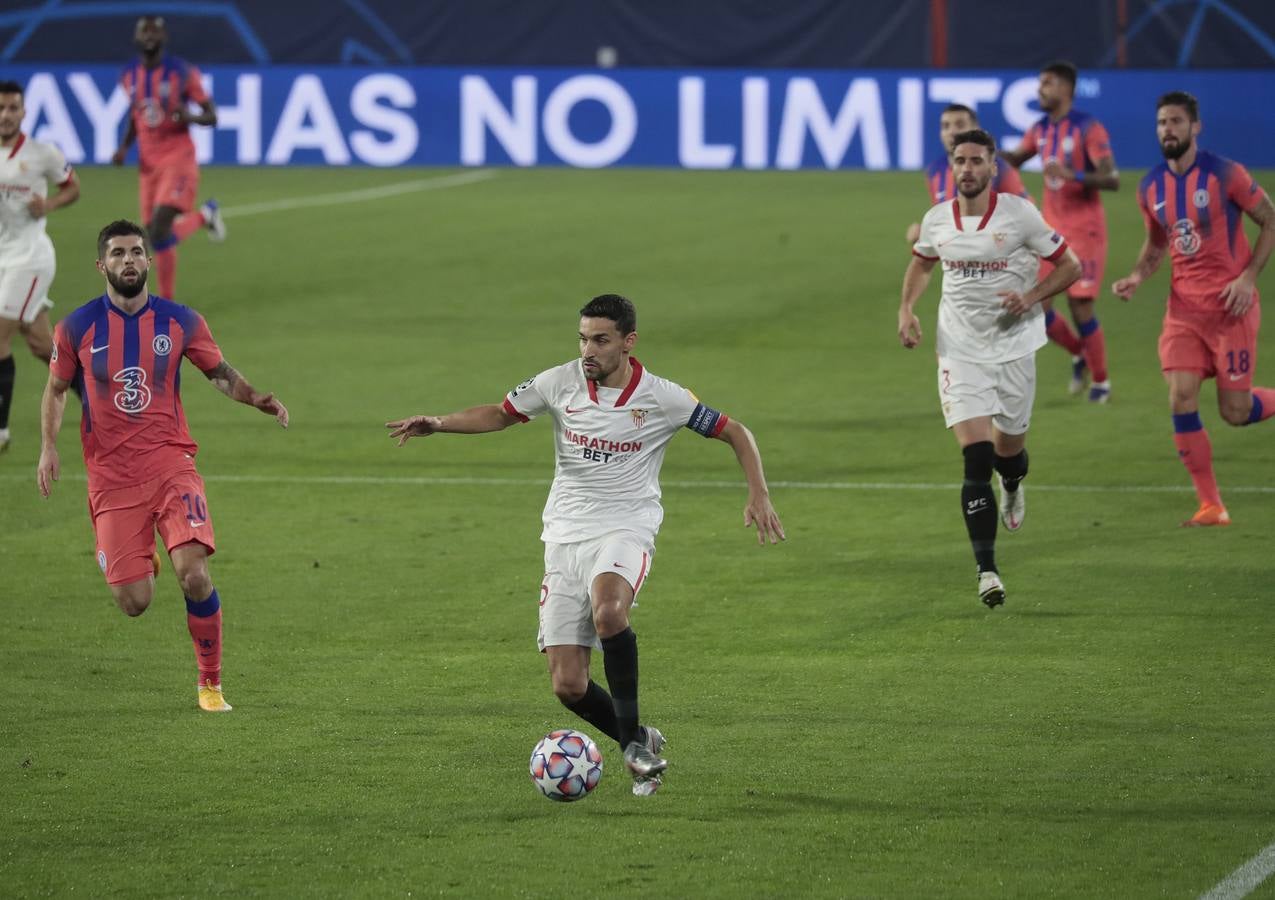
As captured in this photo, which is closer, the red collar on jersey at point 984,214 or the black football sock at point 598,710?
the black football sock at point 598,710

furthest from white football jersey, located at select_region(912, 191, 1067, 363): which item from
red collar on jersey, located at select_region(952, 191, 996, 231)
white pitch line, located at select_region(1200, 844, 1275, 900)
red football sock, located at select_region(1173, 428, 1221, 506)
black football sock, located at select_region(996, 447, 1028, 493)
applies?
white pitch line, located at select_region(1200, 844, 1275, 900)

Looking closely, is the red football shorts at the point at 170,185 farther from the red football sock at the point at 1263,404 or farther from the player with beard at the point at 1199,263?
the red football sock at the point at 1263,404

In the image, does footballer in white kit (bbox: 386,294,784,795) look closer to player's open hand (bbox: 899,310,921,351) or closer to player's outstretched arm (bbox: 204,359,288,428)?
Result: player's outstretched arm (bbox: 204,359,288,428)

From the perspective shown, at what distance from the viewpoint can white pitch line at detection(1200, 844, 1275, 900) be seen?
5.91 metres

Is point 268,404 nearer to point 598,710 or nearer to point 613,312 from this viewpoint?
point 613,312

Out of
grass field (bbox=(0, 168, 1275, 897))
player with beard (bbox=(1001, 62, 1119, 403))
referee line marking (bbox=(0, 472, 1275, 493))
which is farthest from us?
player with beard (bbox=(1001, 62, 1119, 403))

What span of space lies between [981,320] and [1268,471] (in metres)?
3.80

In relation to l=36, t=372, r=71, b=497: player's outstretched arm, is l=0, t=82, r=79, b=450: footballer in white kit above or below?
above

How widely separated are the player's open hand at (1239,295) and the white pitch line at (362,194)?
55.3ft

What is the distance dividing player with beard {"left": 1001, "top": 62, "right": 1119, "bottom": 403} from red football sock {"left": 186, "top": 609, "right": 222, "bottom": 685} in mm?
8616

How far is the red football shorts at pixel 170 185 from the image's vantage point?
18.4 metres

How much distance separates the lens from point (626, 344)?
7219 millimetres

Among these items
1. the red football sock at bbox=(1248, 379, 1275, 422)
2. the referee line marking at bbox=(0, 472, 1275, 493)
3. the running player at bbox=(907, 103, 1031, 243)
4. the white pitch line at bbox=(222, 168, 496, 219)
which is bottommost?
the referee line marking at bbox=(0, 472, 1275, 493)

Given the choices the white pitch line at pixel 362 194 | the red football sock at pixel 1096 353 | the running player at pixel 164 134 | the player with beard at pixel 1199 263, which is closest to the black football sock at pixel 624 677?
the player with beard at pixel 1199 263
